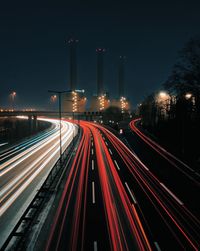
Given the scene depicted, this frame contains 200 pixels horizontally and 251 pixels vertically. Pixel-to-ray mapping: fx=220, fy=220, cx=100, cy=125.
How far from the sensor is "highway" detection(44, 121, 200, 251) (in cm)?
1344

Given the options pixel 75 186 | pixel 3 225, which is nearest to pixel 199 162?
pixel 75 186

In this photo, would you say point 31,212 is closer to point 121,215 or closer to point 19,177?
point 121,215

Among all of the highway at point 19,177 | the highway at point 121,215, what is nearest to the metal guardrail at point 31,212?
the highway at point 19,177

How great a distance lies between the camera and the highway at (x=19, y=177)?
1791 cm

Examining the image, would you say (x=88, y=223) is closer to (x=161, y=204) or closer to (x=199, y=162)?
(x=161, y=204)

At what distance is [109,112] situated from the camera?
103 metres

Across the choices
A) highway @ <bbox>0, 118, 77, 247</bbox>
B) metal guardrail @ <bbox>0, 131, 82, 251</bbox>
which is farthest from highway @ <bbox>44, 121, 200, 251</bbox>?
highway @ <bbox>0, 118, 77, 247</bbox>

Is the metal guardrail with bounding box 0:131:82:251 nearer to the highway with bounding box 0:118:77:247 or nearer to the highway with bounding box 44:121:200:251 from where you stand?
the highway with bounding box 0:118:77:247

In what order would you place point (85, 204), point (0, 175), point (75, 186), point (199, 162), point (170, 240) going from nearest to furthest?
point (170, 240)
point (85, 204)
point (75, 186)
point (0, 175)
point (199, 162)

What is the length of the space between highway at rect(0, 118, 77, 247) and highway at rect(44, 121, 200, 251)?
347 centimetres

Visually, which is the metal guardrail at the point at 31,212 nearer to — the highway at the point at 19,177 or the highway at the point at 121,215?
the highway at the point at 19,177

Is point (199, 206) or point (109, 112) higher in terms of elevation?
point (109, 112)

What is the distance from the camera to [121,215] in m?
16.8

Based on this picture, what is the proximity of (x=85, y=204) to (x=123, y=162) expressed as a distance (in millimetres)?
15784
